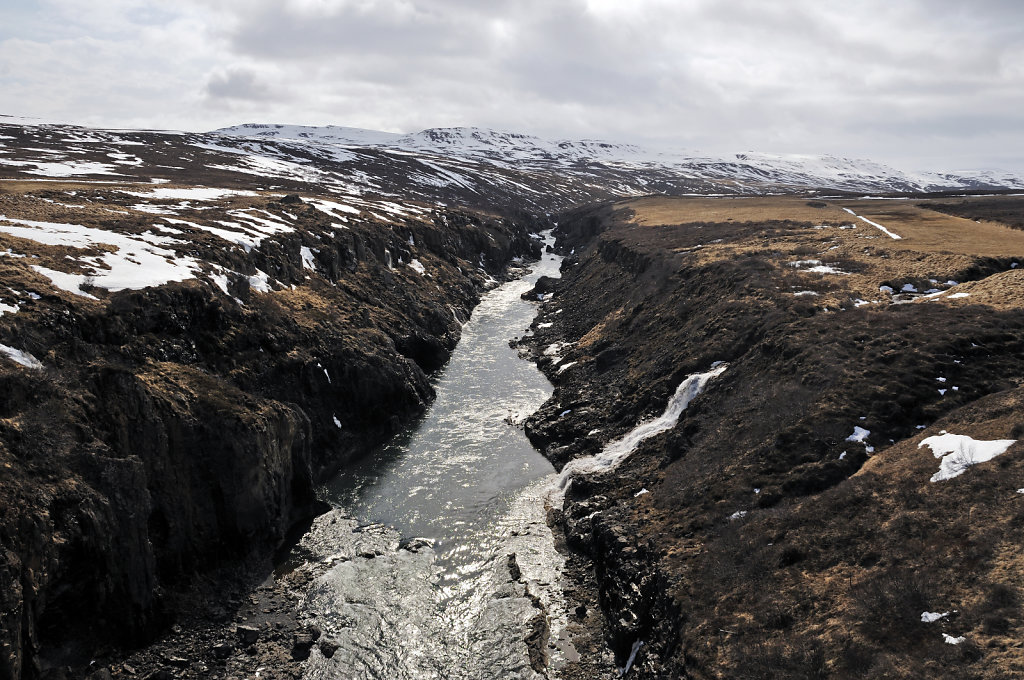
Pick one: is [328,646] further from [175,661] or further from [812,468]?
[812,468]

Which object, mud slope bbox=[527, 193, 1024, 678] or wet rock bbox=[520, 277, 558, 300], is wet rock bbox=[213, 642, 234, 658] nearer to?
mud slope bbox=[527, 193, 1024, 678]

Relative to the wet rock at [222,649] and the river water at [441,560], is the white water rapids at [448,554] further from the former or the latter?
the wet rock at [222,649]

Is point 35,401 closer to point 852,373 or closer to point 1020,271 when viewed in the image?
point 852,373

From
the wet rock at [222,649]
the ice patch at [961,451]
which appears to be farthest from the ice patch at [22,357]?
the ice patch at [961,451]

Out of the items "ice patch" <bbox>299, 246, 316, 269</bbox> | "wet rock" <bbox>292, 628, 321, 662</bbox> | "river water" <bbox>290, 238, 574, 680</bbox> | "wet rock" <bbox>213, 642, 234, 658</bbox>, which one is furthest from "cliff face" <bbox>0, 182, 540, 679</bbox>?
"wet rock" <bbox>292, 628, 321, 662</bbox>

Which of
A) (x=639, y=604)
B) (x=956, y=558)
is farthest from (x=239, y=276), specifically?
(x=956, y=558)
